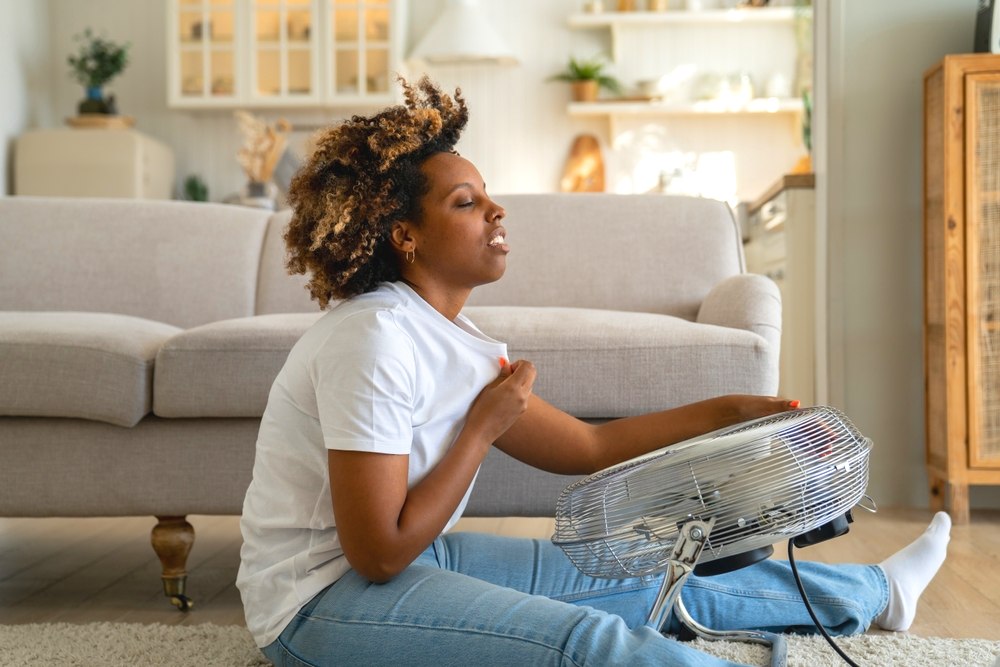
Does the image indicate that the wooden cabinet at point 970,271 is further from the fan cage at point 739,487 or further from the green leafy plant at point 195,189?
the green leafy plant at point 195,189

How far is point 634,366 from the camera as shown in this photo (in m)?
1.84

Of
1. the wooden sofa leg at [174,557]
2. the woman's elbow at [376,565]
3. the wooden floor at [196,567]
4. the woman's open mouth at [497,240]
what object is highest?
the woman's open mouth at [497,240]

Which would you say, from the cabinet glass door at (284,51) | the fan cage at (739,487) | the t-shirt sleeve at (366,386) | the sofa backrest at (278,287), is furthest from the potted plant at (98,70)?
the fan cage at (739,487)

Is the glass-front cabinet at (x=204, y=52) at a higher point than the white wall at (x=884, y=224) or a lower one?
higher

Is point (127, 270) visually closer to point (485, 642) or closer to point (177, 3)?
point (485, 642)

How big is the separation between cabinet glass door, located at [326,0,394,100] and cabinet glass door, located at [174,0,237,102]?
51 centimetres

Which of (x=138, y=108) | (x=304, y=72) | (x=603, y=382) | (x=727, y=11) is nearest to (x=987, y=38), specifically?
(x=603, y=382)

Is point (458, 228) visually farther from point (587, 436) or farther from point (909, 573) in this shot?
point (909, 573)

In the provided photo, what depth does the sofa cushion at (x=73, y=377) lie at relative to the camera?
176 cm

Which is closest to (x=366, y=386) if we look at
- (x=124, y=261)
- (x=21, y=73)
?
(x=124, y=261)

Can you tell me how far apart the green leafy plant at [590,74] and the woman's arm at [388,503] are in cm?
421

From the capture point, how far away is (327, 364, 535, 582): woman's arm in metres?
1.12

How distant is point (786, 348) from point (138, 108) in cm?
Answer: 376

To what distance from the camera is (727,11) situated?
5.04 metres
